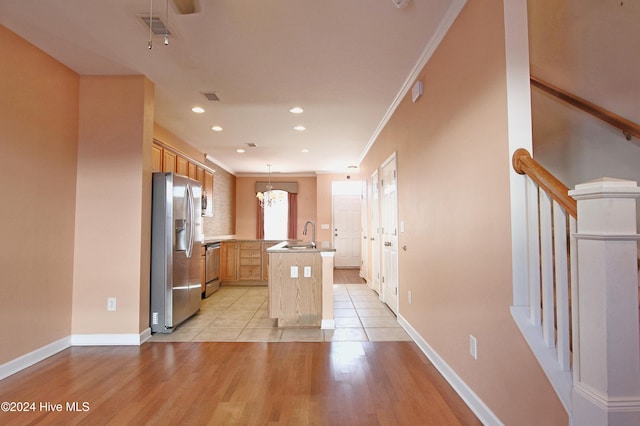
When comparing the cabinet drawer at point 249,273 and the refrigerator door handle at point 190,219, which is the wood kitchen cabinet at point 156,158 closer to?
the refrigerator door handle at point 190,219

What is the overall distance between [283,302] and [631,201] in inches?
124

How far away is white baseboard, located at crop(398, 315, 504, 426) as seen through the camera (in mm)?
1731

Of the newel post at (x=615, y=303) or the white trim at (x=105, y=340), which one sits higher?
the newel post at (x=615, y=303)

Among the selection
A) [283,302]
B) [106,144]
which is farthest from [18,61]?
[283,302]

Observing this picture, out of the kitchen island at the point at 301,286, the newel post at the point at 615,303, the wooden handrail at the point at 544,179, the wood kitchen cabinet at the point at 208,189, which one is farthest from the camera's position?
the wood kitchen cabinet at the point at 208,189

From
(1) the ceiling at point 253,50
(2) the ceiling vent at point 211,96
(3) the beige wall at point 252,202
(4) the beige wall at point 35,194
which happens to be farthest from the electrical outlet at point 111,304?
(3) the beige wall at point 252,202

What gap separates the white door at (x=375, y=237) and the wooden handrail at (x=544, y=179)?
351 centimetres

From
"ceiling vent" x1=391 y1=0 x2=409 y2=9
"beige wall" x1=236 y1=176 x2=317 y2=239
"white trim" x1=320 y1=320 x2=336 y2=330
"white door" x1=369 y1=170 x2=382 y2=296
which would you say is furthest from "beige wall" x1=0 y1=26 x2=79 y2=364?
"beige wall" x1=236 y1=176 x2=317 y2=239

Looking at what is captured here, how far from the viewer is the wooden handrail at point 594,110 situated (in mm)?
1674

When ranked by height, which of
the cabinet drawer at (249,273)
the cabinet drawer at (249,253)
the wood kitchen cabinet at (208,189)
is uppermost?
the wood kitchen cabinet at (208,189)

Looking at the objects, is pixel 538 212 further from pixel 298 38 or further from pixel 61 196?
pixel 61 196

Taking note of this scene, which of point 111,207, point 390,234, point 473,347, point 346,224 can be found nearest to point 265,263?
point 346,224

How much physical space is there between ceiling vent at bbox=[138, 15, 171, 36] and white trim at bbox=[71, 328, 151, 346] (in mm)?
2769

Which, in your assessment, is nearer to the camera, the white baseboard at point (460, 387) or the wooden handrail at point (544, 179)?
the wooden handrail at point (544, 179)
